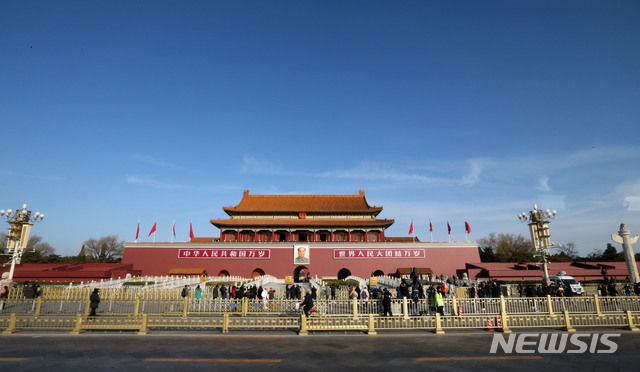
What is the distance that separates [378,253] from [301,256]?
7968 mm

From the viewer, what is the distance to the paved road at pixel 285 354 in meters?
6.00

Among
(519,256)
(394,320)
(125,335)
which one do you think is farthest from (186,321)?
(519,256)

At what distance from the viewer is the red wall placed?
106 feet

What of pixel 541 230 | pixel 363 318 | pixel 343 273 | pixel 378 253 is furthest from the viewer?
pixel 343 273

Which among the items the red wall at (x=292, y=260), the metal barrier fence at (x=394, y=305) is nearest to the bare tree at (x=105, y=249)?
the red wall at (x=292, y=260)

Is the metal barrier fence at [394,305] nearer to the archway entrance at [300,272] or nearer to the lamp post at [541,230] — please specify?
the lamp post at [541,230]

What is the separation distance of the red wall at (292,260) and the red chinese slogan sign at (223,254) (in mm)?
308

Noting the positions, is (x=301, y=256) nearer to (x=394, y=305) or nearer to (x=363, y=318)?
(x=394, y=305)

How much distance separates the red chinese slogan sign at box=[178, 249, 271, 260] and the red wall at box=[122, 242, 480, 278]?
308 mm

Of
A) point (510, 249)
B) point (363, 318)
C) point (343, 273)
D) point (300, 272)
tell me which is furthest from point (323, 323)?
point (510, 249)

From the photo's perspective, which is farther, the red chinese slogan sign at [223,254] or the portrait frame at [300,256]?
the portrait frame at [300,256]

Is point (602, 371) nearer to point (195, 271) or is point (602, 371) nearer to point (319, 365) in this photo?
point (319, 365)

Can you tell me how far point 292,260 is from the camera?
32.8 metres

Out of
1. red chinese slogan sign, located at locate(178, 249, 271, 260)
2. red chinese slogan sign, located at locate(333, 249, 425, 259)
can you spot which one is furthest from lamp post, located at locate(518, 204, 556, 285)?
red chinese slogan sign, located at locate(178, 249, 271, 260)
